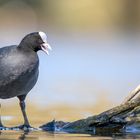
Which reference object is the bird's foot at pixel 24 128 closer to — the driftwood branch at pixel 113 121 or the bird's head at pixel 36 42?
the driftwood branch at pixel 113 121

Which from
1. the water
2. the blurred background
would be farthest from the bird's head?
the water

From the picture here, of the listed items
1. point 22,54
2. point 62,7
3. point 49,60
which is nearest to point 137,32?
point 62,7

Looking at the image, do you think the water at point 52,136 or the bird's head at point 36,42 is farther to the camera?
the bird's head at point 36,42

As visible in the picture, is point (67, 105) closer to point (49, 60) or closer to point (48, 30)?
point (49, 60)

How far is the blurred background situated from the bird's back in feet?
1.54

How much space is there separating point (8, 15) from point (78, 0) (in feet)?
10.1

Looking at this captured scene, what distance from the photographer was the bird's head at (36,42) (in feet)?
30.8

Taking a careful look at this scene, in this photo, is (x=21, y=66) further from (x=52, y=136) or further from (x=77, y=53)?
(x=77, y=53)

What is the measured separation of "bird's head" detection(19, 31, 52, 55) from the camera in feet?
30.8

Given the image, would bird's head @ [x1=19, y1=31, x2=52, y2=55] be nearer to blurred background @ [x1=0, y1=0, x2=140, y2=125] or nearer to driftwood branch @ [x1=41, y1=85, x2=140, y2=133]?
blurred background @ [x1=0, y1=0, x2=140, y2=125]

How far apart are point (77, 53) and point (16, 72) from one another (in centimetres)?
1196

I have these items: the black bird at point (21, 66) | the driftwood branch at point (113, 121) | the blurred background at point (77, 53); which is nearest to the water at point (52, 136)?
the driftwood branch at point (113, 121)

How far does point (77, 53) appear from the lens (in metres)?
21.2

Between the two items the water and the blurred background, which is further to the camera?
the blurred background
